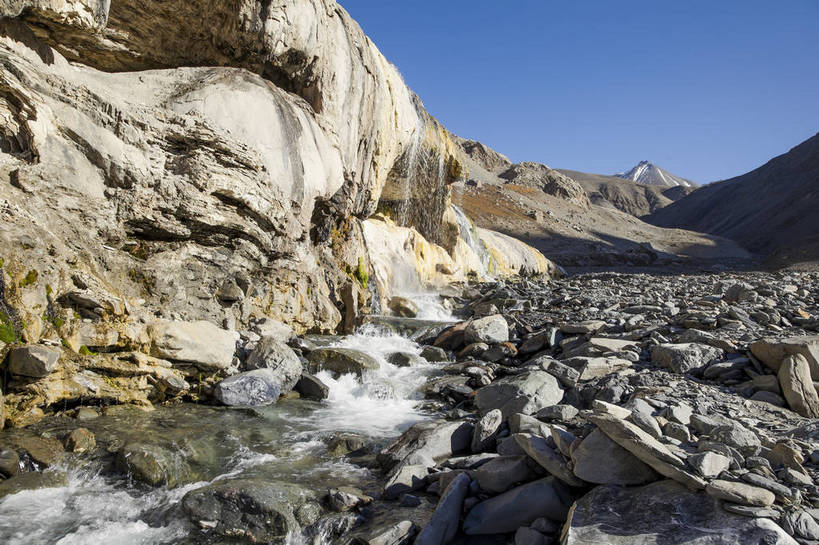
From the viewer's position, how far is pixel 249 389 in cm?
655

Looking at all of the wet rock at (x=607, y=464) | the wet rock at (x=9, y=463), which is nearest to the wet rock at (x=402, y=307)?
the wet rock at (x=9, y=463)

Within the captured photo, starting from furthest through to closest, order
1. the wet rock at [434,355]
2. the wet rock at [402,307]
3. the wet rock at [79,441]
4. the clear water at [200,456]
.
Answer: the wet rock at [402,307], the wet rock at [434,355], the wet rock at [79,441], the clear water at [200,456]

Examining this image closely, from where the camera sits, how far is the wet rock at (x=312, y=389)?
7.16 meters

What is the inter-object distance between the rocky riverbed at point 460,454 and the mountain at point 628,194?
97.9 m

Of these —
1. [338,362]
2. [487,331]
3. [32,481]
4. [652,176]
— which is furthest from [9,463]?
[652,176]

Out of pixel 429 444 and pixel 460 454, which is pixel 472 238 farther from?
pixel 429 444

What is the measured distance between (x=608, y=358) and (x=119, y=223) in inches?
283

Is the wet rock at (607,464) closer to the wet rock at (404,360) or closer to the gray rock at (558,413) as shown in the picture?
the gray rock at (558,413)

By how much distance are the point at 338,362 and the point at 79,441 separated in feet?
13.2

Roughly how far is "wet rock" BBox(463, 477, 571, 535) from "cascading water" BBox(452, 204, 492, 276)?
19.7m

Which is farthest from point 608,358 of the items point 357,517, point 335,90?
point 335,90

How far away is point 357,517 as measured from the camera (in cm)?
378

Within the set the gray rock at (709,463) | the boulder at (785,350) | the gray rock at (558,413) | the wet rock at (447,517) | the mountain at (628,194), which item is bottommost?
the wet rock at (447,517)

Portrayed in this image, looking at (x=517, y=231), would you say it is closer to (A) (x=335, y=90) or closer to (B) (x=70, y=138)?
(A) (x=335, y=90)
